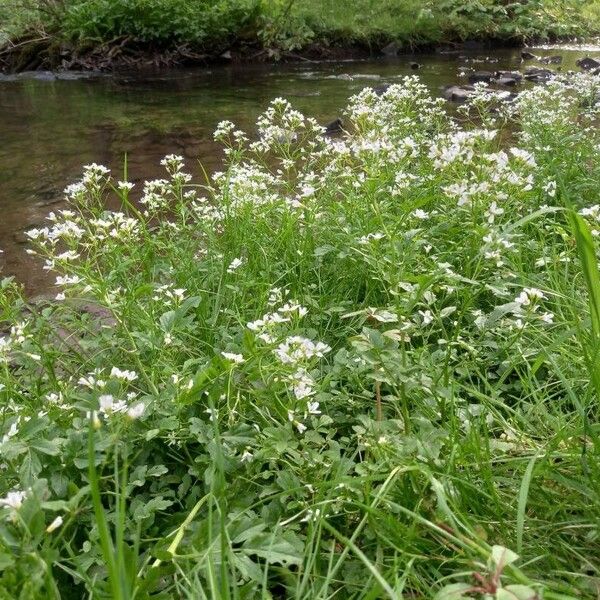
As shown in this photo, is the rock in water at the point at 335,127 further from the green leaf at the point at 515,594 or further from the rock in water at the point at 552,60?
the rock in water at the point at 552,60

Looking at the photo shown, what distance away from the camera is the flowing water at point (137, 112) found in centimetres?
547

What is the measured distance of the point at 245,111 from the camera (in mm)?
8625

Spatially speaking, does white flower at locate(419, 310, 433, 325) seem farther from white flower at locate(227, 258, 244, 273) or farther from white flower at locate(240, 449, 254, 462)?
white flower at locate(227, 258, 244, 273)

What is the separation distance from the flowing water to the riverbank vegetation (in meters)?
0.96

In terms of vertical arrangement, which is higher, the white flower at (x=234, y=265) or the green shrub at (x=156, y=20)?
the green shrub at (x=156, y=20)

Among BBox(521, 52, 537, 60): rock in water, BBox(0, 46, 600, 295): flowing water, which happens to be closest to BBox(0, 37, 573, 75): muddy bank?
BBox(0, 46, 600, 295): flowing water

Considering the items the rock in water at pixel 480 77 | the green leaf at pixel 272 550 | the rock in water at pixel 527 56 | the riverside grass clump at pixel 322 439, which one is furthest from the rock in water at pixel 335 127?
the rock in water at pixel 527 56

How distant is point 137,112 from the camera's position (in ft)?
29.0

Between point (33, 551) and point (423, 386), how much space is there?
1033mm

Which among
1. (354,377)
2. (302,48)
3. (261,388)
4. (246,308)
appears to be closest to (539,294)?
(354,377)

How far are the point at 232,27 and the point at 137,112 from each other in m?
5.87

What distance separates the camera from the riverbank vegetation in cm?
1288

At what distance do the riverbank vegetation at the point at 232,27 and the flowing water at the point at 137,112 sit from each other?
0.96 m

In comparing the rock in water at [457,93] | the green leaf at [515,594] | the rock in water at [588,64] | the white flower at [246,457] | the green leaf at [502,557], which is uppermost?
the rock in water at [588,64]
